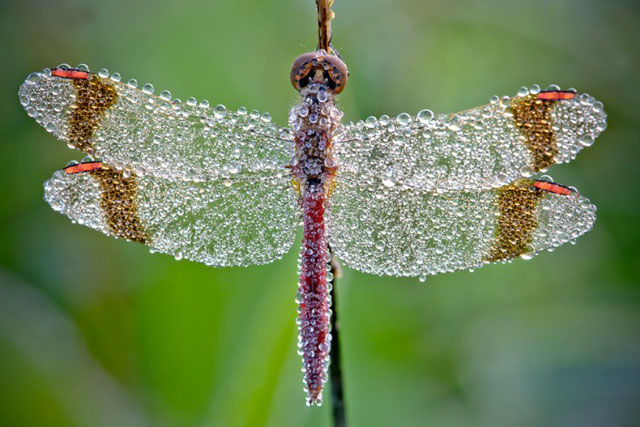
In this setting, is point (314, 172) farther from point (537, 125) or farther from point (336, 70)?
point (537, 125)

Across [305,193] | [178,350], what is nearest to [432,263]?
[305,193]

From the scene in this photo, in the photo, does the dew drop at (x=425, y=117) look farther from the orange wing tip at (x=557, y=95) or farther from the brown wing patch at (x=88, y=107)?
the brown wing patch at (x=88, y=107)

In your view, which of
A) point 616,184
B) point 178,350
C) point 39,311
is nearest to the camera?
point 178,350

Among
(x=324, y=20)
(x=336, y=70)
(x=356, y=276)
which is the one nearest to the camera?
(x=324, y=20)

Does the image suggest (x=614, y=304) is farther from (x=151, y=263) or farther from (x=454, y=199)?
(x=151, y=263)

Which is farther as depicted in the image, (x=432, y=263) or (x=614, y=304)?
(x=614, y=304)

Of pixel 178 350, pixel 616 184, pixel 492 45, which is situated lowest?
pixel 178 350

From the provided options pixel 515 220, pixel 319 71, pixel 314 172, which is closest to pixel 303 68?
pixel 319 71
